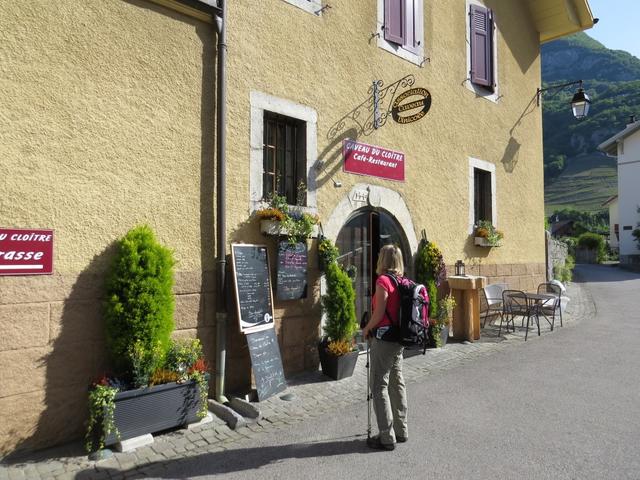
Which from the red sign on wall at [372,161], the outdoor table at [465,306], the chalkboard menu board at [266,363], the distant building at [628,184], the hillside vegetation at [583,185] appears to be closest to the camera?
the chalkboard menu board at [266,363]

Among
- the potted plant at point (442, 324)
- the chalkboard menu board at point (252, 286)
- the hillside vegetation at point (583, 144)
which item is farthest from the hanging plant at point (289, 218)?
the hillside vegetation at point (583, 144)

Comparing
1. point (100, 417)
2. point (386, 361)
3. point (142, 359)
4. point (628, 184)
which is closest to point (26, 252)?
point (142, 359)

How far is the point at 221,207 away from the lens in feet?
Answer: 16.6

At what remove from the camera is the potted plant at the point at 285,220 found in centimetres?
540

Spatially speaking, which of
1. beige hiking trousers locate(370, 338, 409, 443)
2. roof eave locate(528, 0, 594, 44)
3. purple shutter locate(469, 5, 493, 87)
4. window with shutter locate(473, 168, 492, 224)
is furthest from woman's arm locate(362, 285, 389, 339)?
roof eave locate(528, 0, 594, 44)

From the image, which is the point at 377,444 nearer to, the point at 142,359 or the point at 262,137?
the point at 142,359

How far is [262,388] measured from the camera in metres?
4.98

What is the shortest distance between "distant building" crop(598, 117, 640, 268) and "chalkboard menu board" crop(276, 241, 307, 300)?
30.5 meters

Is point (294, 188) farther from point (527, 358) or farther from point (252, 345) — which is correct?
point (527, 358)

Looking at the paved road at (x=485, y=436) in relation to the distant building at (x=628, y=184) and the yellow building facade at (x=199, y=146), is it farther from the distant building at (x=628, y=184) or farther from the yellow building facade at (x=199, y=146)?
the distant building at (x=628, y=184)

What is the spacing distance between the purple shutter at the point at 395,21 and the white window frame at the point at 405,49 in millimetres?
68

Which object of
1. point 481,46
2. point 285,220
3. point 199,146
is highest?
point 481,46

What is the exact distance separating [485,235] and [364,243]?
3.06 meters

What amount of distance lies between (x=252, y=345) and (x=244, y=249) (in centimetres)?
107
